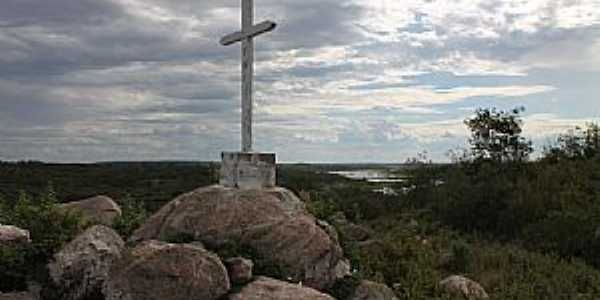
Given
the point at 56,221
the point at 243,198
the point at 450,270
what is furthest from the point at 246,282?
the point at 450,270

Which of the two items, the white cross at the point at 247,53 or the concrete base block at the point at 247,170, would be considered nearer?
the concrete base block at the point at 247,170

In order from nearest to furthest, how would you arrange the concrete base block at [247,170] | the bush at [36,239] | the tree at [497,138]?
the bush at [36,239], the concrete base block at [247,170], the tree at [497,138]

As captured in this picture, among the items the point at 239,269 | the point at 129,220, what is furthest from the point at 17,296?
the point at 239,269

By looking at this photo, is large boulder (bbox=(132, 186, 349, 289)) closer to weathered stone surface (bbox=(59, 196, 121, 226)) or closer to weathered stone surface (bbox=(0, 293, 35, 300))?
weathered stone surface (bbox=(0, 293, 35, 300))

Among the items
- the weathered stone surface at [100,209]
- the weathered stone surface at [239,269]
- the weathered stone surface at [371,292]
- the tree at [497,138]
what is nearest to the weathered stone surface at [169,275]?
the weathered stone surface at [239,269]

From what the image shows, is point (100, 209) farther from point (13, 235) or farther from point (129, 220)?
point (13, 235)

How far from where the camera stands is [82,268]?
10.5 metres

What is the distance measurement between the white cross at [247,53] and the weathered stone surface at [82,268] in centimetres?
255

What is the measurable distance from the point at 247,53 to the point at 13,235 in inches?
174

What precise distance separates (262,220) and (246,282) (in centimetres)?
137

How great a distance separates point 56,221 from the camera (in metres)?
12.0

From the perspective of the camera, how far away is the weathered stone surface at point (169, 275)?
29.5ft

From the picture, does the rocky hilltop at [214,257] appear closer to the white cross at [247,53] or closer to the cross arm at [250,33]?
the white cross at [247,53]

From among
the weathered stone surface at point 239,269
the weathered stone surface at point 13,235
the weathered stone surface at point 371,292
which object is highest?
the weathered stone surface at point 13,235
